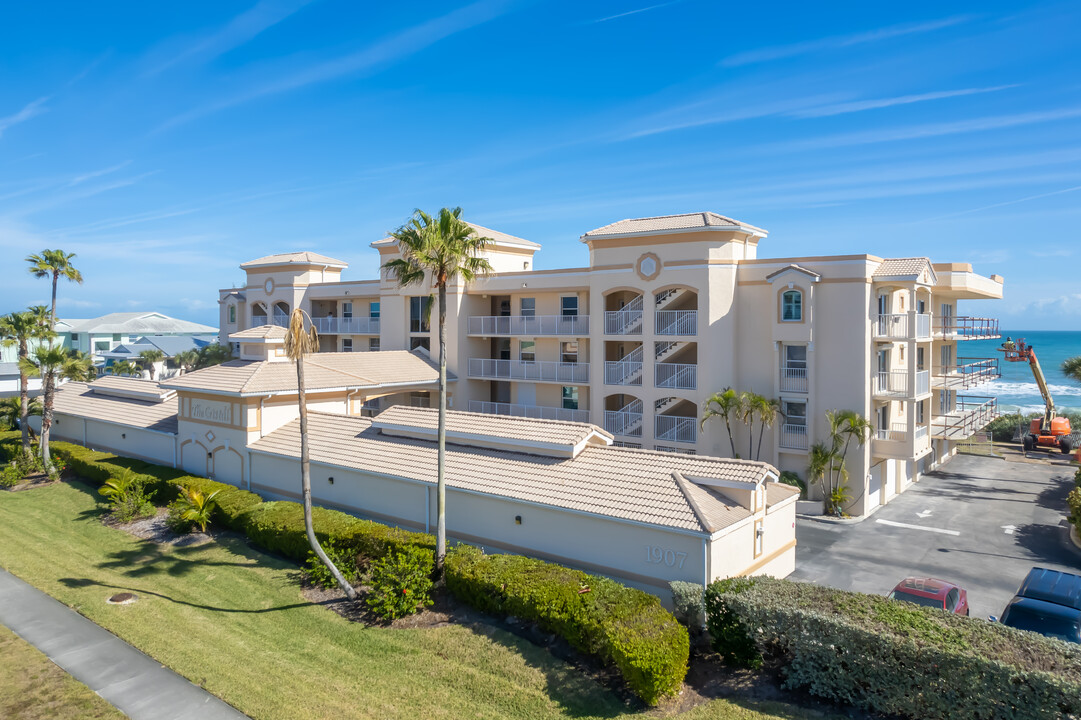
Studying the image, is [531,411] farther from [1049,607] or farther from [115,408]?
[1049,607]

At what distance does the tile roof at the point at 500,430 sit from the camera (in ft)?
68.6

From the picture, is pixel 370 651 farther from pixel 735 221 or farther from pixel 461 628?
pixel 735 221

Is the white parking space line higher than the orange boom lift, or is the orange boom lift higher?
the orange boom lift

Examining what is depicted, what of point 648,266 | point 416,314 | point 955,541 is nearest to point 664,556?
point 955,541

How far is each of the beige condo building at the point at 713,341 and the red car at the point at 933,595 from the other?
10.7m

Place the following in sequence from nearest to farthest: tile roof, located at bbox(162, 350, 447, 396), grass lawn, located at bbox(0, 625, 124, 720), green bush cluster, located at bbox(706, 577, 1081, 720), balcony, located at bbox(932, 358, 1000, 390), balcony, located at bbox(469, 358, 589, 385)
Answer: green bush cluster, located at bbox(706, 577, 1081, 720)
grass lawn, located at bbox(0, 625, 124, 720)
tile roof, located at bbox(162, 350, 447, 396)
balcony, located at bbox(932, 358, 1000, 390)
balcony, located at bbox(469, 358, 589, 385)

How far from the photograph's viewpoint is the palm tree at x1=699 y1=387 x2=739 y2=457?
28312 millimetres

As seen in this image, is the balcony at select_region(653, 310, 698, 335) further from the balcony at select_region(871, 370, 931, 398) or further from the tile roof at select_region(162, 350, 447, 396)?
the tile roof at select_region(162, 350, 447, 396)

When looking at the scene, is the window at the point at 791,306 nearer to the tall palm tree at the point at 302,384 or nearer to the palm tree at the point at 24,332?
the tall palm tree at the point at 302,384

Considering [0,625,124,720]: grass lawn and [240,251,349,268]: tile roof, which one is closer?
[0,625,124,720]: grass lawn

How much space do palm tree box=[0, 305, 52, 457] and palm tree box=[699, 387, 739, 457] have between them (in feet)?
105

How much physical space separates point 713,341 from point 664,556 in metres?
15.0

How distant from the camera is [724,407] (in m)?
28.2

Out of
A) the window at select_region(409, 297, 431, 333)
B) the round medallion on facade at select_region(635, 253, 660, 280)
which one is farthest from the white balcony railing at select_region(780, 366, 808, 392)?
the window at select_region(409, 297, 431, 333)
